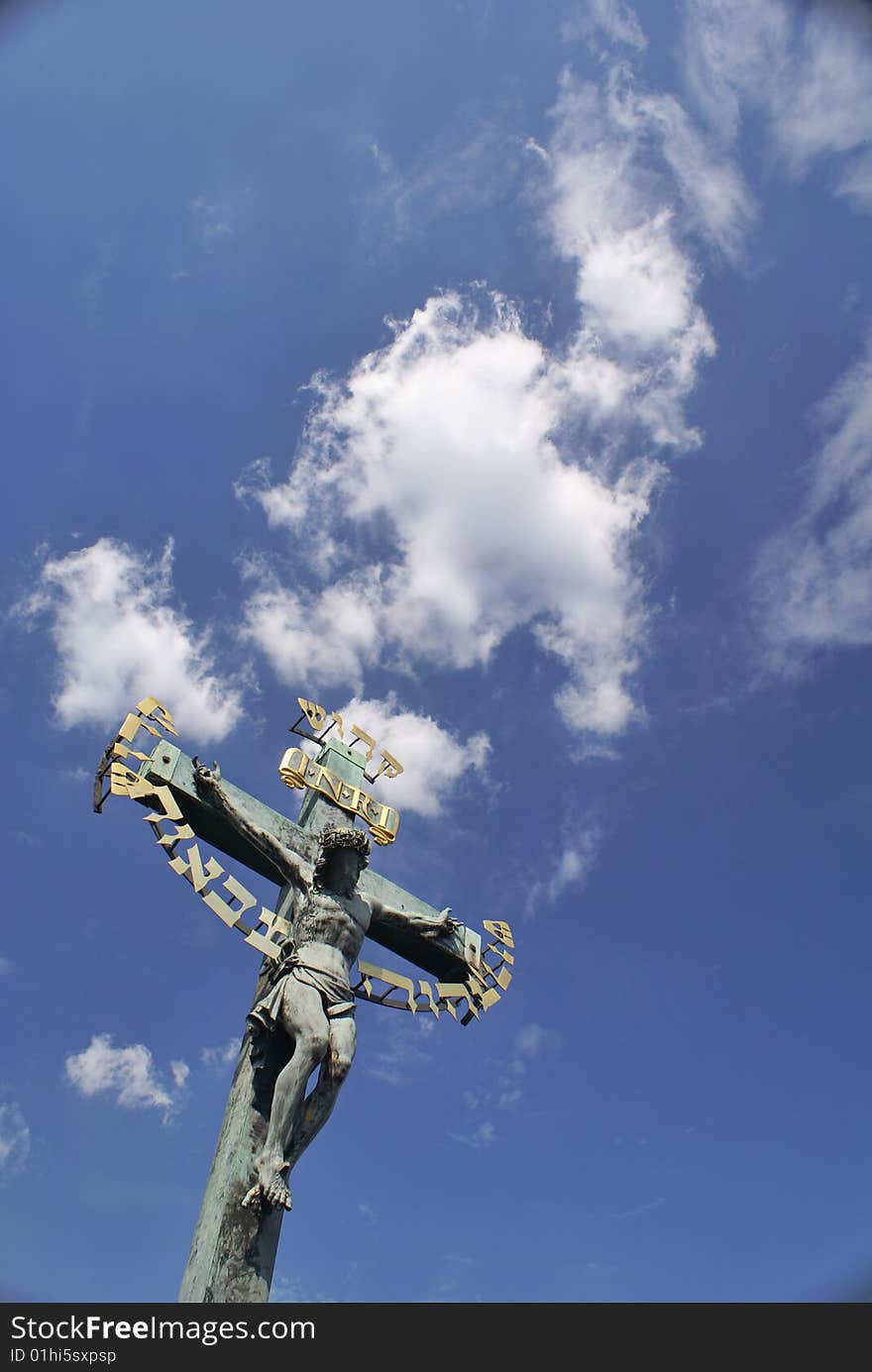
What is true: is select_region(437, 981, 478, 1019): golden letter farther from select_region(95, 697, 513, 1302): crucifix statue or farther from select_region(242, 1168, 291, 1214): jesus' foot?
select_region(242, 1168, 291, 1214): jesus' foot

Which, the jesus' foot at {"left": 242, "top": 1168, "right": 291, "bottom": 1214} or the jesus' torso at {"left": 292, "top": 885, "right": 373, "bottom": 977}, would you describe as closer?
the jesus' foot at {"left": 242, "top": 1168, "right": 291, "bottom": 1214}

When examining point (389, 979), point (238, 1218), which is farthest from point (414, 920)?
point (238, 1218)

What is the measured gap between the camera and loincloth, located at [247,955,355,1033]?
5695 mm

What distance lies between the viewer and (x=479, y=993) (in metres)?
7.74

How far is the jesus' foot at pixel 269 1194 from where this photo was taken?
492 cm

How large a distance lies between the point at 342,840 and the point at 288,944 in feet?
2.81

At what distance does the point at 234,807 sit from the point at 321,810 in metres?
0.98

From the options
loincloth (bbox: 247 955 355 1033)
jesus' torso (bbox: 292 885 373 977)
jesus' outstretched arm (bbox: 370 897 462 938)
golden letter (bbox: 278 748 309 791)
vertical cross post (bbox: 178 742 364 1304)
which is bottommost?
vertical cross post (bbox: 178 742 364 1304)

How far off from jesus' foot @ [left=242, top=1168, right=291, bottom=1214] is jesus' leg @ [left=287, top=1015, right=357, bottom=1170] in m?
0.25

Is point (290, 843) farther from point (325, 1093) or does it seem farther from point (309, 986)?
point (325, 1093)

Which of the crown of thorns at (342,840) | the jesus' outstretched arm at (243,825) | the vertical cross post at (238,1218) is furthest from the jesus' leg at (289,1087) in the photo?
the jesus' outstretched arm at (243,825)

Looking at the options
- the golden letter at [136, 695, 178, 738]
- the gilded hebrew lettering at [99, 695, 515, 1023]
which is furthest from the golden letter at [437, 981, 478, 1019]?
the golden letter at [136, 695, 178, 738]
